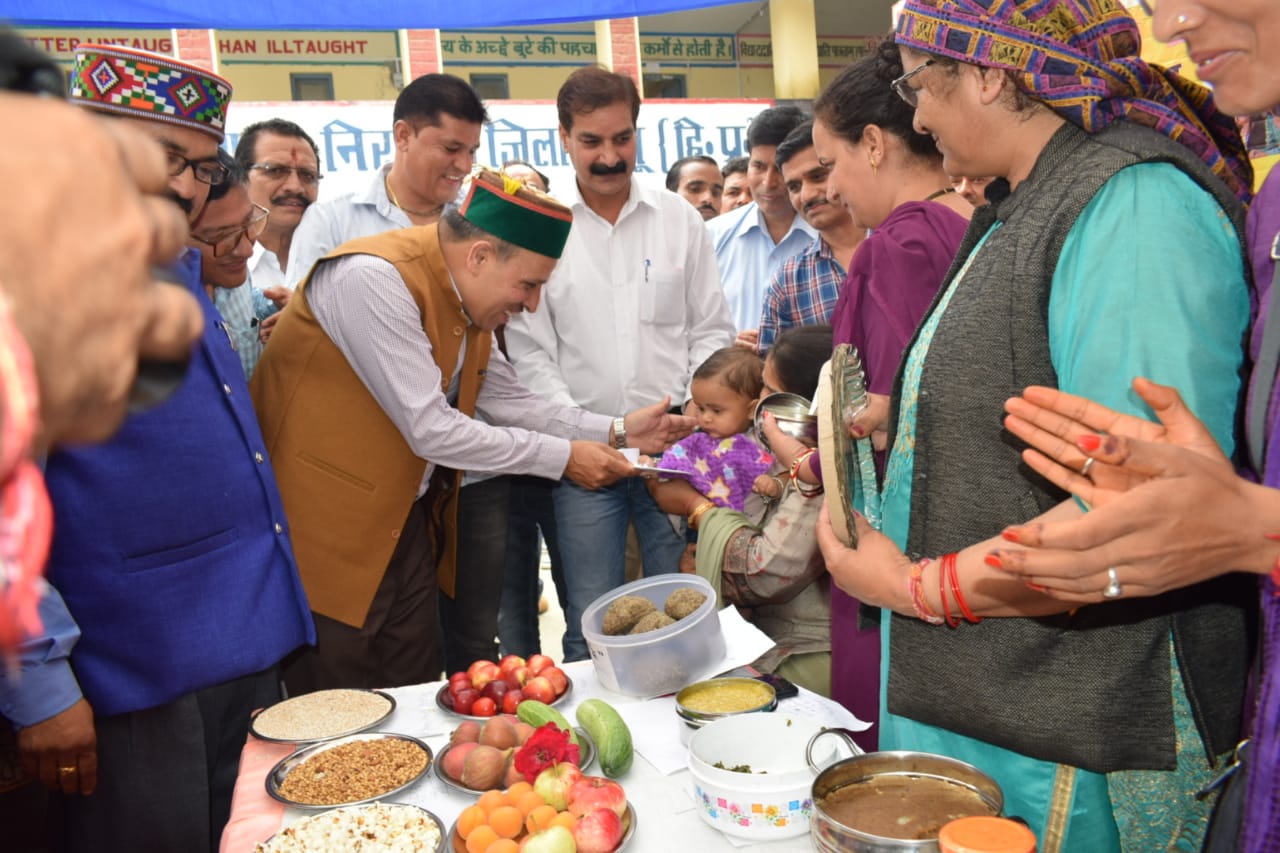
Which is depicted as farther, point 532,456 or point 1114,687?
point 532,456

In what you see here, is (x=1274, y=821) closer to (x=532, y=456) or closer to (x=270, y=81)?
(x=532, y=456)

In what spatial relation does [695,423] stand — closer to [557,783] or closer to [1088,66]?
[557,783]

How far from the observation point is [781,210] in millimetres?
4137

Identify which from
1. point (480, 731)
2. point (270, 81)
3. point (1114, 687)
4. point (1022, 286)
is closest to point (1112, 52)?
point (1022, 286)

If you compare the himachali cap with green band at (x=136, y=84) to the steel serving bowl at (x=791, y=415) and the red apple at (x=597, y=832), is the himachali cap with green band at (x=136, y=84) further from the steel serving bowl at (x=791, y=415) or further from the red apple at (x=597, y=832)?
the red apple at (x=597, y=832)

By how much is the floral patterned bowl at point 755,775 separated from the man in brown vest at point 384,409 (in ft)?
4.20

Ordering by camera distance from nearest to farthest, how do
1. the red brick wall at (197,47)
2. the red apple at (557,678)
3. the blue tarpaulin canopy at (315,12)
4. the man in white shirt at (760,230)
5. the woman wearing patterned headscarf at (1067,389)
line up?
the woman wearing patterned headscarf at (1067,389)
the red apple at (557,678)
the blue tarpaulin canopy at (315,12)
the man in white shirt at (760,230)
the red brick wall at (197,47)

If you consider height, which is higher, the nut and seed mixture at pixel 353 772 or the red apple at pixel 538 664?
the red apple at pixel 538 664

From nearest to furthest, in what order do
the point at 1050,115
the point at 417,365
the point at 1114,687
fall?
the point at 1114,687 < the point at 1050,115 < the point at 417,365

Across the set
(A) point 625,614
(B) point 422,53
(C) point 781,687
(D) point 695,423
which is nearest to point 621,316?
(D) point 695,423

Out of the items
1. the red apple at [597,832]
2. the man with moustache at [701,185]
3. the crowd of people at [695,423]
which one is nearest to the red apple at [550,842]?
the red apple at [597,832]

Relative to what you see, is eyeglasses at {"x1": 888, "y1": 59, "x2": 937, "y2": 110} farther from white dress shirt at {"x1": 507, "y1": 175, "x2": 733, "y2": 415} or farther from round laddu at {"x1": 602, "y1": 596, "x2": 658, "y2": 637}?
white dress shirt at {"x1": 507, "y1": 175, "x2": 733, "y2": 415}

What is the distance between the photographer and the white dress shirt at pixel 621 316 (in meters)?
3.36

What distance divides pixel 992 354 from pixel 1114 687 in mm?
426
